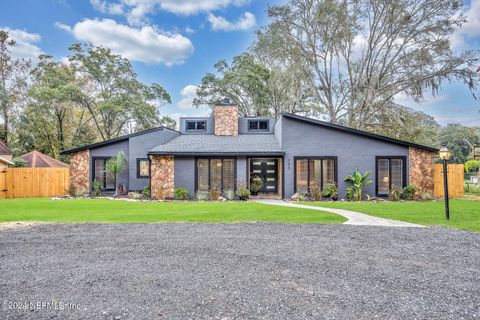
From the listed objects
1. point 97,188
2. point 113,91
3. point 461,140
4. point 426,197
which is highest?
point 113,91

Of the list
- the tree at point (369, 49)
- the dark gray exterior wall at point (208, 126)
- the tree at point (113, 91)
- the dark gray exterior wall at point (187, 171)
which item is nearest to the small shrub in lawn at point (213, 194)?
the dark gray exterior wall at point (187, 171)

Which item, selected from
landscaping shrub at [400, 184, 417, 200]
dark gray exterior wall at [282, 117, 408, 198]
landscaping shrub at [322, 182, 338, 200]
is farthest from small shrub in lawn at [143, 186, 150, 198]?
landscaping shrub at [400, 184, 417, 200]

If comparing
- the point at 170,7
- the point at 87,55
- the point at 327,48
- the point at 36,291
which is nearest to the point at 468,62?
the point at 327,48

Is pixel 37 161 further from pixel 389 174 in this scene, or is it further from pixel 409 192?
pixel 409 192

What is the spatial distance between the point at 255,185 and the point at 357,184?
17.1 feet

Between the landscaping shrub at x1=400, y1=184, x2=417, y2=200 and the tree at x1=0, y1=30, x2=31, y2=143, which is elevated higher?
the tree at x1=0, y1=30, x2=31, y2=143

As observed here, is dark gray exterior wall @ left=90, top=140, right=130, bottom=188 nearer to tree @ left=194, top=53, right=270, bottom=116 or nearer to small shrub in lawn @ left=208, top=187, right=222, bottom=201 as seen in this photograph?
small shrub in lawn @ left=208, top=187, right=222, bottom=201

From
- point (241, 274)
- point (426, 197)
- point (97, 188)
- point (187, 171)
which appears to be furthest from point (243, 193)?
point (241, 274)

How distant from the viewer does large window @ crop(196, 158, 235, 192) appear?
1428 cm

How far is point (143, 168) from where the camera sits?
15422 millimetres

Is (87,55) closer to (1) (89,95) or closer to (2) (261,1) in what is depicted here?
(1) (89,95)

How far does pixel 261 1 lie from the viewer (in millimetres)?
20125

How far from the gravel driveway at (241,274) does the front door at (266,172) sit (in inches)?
351

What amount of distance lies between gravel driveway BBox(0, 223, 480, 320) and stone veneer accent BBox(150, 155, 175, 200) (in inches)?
299
